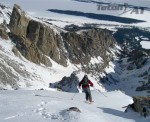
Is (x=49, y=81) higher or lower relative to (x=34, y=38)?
lower

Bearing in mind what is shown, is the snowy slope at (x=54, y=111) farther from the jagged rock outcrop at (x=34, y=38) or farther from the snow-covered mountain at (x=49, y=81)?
the jagged rock outcrop at (x=34, y=38)

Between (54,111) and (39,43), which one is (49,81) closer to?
(39,43)

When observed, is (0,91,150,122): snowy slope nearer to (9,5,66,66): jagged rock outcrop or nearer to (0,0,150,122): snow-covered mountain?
(0,0,150,122): snow-covered mountain

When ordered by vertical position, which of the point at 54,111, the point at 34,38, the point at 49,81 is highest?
the point at 54,111

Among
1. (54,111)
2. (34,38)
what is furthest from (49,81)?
(54,111)

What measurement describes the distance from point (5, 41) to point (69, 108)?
11571 cm

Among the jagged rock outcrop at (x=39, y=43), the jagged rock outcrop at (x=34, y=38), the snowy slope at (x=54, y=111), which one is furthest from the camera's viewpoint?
the jagged rock outcrop at (x=34, y=38)

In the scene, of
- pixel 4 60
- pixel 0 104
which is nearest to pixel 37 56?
pixel 4 60

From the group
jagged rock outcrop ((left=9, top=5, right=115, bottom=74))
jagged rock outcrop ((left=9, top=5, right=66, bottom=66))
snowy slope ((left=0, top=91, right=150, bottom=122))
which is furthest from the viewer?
jagged rock outcrop ((left=9, top=5, right=66, bottom=66))

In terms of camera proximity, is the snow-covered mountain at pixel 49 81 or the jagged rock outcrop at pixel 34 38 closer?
the snow-covered mountain at pixel 49 81

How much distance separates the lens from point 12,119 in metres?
26.5

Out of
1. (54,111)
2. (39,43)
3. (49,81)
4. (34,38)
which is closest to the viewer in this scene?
(54,111)

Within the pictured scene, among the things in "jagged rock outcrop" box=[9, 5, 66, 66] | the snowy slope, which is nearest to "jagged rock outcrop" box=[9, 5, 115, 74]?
"jagged rock outcrop" box=[9, 5, 66, 66]

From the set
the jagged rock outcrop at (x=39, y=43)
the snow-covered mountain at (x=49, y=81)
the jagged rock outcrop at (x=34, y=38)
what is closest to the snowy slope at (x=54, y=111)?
the snow-covered mountain at (x=49, y=81)
